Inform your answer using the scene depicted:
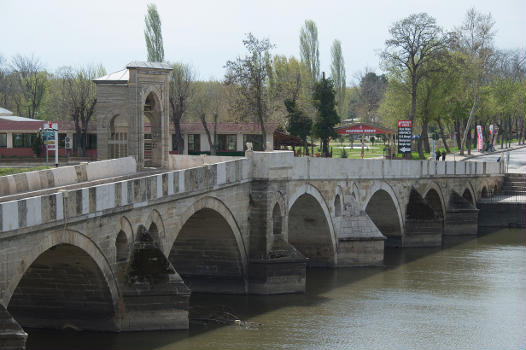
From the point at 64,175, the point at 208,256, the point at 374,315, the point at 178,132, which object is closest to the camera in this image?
the point at 64,175

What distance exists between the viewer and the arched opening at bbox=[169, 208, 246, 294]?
27.2m

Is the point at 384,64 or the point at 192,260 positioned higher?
the point at 384,64

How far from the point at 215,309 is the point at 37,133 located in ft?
91.6

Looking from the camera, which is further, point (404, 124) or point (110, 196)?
point (404, 124)

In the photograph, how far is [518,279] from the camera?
3262 centimetres

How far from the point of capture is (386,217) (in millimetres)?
40969

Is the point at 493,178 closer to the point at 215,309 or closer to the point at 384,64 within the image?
the point at 384,64

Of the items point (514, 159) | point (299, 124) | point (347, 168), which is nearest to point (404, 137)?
point (347, 168)

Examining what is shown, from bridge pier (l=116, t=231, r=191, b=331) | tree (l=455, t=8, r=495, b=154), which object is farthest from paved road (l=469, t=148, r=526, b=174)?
bridge pier (l=116, t=231, r=191, b=331)

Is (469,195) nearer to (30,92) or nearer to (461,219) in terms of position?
(461,219)

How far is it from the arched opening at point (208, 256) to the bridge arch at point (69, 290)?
21.6 feet

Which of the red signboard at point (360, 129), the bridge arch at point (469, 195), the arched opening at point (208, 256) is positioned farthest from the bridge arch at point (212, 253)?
the red signboard at point (360, 129)

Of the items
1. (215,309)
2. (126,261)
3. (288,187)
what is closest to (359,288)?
(288,187)

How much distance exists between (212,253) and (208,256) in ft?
0.83
